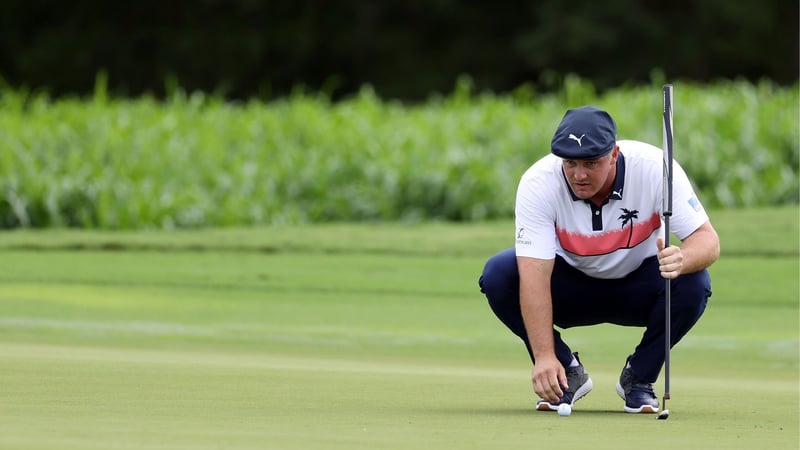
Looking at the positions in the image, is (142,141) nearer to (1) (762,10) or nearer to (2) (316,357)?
(2) (316,357)

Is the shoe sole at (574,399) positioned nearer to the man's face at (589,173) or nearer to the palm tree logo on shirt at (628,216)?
the palm tree logo on shirt at (628,216)

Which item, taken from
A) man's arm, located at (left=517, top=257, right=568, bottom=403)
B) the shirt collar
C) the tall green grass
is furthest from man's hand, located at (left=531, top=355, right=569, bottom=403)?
the tall green grass

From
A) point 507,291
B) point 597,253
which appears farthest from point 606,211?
point 507,291

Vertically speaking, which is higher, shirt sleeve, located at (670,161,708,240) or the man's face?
the man's face

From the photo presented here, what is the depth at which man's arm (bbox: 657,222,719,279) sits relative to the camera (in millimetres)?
4430

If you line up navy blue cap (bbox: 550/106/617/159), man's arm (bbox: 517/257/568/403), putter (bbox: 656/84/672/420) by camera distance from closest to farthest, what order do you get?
navy blue cap (bbox: 550/106/617/159)
putter (bbox: 656/84/672/420)
man's arm (bbox: 517/257/568/403)

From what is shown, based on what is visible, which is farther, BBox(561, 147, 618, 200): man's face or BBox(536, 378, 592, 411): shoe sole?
BBox(536, 378, 592, 411): shoe sole

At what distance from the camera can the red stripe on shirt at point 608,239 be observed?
4.70 metres

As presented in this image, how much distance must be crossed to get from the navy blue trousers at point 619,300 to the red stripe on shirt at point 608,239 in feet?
0.60

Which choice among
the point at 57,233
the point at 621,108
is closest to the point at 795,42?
the point at 621,108

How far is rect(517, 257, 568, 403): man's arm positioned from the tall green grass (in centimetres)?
841

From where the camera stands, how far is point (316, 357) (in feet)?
21.0

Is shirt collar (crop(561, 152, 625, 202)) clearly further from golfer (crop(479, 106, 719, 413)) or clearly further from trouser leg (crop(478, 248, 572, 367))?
trouser leg (crop(478, 248, 572, 367))

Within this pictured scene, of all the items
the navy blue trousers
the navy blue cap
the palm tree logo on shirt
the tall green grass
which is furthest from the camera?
the tall green grass
